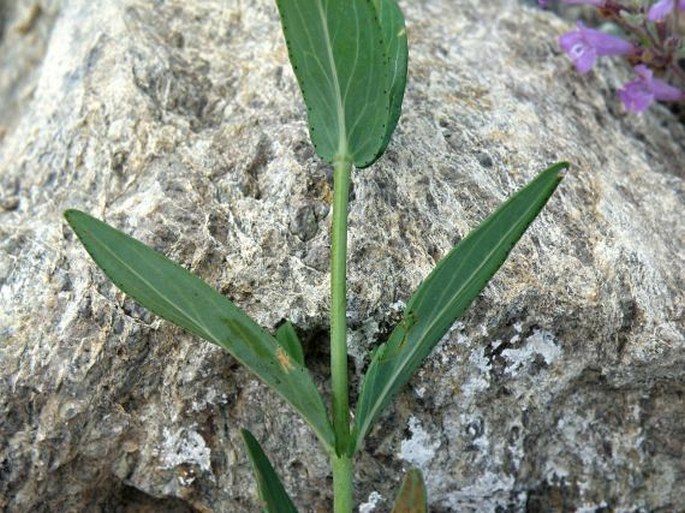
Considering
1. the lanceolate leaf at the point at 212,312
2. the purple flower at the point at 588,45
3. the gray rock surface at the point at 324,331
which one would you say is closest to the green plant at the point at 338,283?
the lanceolate leaf at the point at 212,312

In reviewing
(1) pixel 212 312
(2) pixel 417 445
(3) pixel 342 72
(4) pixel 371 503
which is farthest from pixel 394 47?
(4) pixel 371 503

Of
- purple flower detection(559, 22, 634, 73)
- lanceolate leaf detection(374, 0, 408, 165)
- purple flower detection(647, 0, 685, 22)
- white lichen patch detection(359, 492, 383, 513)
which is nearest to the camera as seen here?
lanceolate leaf detection(374, 0, 408, 165)

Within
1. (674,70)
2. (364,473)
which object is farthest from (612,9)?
(364,473)

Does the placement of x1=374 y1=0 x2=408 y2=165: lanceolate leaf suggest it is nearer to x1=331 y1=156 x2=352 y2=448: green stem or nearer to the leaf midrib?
the leaf midrib

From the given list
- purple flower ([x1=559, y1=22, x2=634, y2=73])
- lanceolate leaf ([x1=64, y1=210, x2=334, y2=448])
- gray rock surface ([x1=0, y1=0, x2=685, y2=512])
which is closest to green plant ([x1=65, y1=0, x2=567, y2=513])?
lanceolate leaf ([x1=64, y1=210, x2=334, y2=448])

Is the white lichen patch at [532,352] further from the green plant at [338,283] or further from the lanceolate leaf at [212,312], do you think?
the lanceolate leaf at [212,312]

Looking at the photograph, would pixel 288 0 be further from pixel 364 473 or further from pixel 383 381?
pixel 364 473
